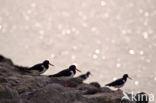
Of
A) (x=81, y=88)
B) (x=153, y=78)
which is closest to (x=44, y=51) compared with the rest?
(x=153, y=78)

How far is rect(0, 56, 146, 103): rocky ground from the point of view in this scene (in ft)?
96.7

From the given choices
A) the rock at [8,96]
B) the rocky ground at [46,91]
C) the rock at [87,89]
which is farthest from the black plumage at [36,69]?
the rock at [8,96]

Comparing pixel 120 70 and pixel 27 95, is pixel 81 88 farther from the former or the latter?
pixel 120 70

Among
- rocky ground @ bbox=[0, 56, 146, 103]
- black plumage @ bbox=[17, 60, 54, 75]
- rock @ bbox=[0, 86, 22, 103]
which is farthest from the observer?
black plumage @ bbox=[17, 60, 54, 75]

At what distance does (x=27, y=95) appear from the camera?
30.2 m

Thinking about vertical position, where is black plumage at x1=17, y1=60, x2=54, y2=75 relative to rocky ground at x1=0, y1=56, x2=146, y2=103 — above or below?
above

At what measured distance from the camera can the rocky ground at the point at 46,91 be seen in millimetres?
29484

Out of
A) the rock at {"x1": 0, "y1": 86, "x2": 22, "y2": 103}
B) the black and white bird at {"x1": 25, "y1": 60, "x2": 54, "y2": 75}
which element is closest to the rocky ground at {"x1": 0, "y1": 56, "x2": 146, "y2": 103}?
Answer: the rock at {"x1": 0, "y1": 86, "x2": 22, "y2": 103}

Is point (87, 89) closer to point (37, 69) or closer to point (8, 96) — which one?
point (37, 69)

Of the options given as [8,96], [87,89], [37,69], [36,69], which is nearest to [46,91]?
[8,96]

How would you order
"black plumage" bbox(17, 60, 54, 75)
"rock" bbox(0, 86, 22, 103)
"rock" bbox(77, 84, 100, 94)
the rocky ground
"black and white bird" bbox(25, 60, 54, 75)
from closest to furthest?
1. "rock" bbox(0, 86, 22, 103)
2. the rocky ground
3. "rock" bbox(77, 84, 100, 94)
4. "black plumage" bbox(17, 60, 54, 75)
5. "black and white bird" bbox(25, 60, 54, 75)

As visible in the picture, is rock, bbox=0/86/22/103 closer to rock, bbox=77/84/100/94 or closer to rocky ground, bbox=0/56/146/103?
rocky ground, bbox=0/56/146/103

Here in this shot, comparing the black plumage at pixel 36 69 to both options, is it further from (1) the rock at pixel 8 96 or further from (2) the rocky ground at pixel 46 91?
(1) the rock at pixel 8 96

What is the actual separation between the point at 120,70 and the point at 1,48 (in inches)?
1189
